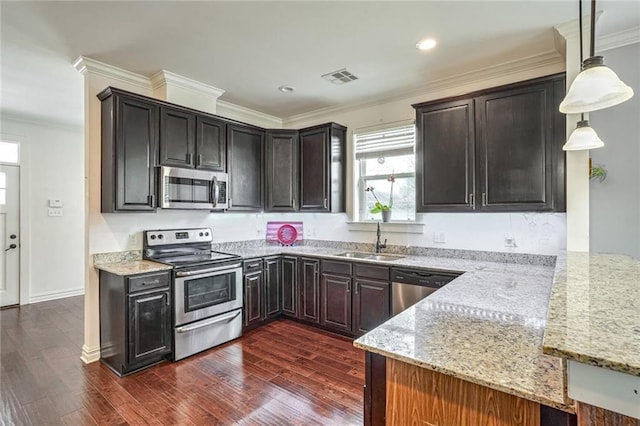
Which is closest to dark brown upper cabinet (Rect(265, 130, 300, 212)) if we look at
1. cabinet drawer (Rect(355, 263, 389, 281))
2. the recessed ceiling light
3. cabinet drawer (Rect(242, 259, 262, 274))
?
cabinet drawer (Rect(242, 259, 262, 274))

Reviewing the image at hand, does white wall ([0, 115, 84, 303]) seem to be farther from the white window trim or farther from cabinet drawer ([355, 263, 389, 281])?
→ cabinet drawer ([355, 263, 389, 281])

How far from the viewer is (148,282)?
2.85 metres

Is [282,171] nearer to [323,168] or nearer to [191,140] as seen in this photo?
[323,168]

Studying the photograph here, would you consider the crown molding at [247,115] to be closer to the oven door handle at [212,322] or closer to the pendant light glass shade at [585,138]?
the oven door handle at [212,322]

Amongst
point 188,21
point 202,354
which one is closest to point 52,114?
point 188,21

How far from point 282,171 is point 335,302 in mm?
1895

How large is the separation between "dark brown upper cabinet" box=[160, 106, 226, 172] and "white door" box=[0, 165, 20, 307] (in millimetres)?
3287

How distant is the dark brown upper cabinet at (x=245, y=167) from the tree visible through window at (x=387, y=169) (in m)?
1.33

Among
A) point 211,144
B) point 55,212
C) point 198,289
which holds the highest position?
point 211,144

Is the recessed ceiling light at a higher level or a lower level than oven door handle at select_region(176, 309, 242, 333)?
higher

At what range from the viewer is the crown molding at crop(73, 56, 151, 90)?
3.00m

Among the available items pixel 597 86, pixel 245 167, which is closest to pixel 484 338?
pixel 597 86

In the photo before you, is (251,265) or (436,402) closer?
(436,402)

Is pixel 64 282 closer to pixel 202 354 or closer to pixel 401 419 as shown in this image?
pixel 202 354
